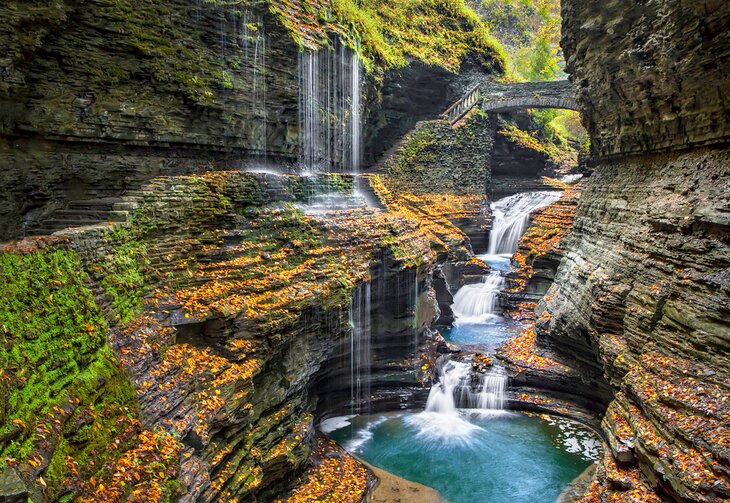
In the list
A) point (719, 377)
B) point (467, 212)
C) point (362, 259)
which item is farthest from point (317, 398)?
point (467, 212)

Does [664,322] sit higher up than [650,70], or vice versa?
[650,70]

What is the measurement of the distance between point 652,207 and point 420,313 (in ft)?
27.6

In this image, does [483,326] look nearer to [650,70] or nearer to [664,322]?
[664,322]

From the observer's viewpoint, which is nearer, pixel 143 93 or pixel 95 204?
pixel 95 204

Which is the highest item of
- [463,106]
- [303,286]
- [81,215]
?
[463,106]

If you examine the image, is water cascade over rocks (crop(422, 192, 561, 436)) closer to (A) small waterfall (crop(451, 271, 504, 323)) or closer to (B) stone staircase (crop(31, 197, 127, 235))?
(A) small waterfall (crop(451, 271, 504, 323))

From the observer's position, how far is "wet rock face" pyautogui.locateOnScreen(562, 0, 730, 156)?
8.87 meters

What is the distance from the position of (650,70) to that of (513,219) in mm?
18823

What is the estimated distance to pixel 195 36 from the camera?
45.0ft

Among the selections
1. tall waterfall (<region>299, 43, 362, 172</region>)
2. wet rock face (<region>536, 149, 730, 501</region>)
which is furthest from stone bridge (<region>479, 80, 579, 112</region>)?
wet rock face (<region>536, 149, 730, 501</region>)

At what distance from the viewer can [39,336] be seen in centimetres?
643

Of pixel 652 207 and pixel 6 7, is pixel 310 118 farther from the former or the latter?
pixel 652 207

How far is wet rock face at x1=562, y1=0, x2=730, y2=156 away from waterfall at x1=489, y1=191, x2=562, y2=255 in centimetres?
1291

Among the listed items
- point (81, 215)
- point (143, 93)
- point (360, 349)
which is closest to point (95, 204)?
point (81, 215)
